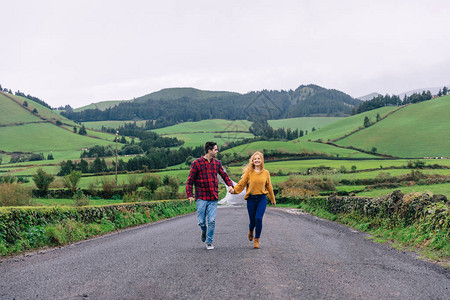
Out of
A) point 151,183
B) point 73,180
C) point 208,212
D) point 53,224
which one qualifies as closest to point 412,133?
point 151,183

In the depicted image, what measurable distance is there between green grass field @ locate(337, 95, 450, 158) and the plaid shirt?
13472 centimetres

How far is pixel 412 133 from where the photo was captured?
154750mm

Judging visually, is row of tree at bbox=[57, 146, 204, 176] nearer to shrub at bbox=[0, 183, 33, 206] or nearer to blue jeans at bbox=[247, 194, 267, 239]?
shrub at bbox=[0, 183, 33, 206]

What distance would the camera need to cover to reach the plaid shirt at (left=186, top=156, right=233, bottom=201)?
10.7 meters

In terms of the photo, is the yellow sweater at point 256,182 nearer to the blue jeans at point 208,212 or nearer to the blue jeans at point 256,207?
the blue jeans at point 256,207

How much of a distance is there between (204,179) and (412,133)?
531 ft

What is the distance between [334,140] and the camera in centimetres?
16738

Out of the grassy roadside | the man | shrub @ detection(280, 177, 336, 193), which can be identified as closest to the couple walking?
the man

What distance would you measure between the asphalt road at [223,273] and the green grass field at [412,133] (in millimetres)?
135298

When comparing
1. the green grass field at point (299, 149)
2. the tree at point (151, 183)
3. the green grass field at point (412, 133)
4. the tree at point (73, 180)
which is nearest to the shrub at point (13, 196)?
the tree at point (73, 180)

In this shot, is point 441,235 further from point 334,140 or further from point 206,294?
point 334,140

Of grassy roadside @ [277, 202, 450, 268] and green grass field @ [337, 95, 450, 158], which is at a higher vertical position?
grassy roadside @ [277, 202, 450, 268]

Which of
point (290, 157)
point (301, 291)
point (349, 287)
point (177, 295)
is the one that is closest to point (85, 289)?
point (177, 295)

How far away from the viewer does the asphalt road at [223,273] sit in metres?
5.77
